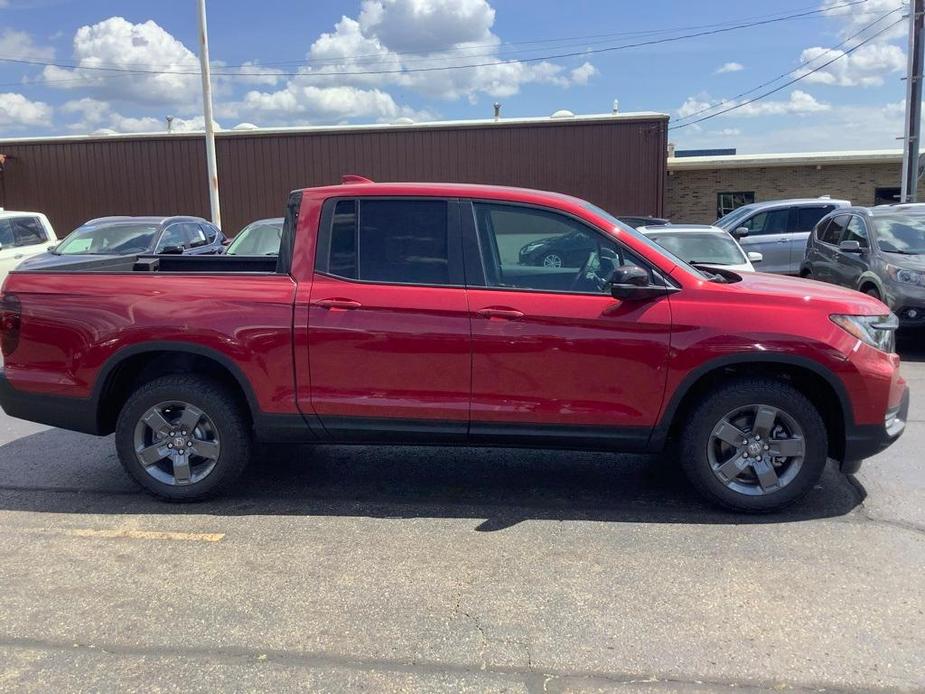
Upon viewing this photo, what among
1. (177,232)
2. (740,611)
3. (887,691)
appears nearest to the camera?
(887,691)

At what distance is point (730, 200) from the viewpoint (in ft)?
83.5

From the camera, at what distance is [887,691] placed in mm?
2879

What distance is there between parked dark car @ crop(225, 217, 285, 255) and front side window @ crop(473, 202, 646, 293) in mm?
7083

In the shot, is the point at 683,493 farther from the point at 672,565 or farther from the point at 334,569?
the point at 334,569

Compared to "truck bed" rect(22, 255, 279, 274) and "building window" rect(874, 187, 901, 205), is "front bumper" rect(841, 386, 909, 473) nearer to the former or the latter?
"truck bed" rect(22, 255, 279, 274)

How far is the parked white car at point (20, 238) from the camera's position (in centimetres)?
1265

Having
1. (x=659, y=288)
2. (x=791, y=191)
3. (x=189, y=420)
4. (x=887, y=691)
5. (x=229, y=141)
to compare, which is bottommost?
(x=887, y=691)

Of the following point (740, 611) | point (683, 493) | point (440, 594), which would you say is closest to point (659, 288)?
point (683, 493)

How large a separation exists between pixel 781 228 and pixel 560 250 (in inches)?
489

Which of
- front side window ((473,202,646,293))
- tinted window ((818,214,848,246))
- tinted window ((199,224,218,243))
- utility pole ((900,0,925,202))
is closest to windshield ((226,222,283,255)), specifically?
tinted window ((199,224,218,243))

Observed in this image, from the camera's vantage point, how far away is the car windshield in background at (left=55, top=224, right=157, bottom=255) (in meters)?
12.5

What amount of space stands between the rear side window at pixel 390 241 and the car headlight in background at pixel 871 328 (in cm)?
219

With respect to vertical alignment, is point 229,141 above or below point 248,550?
above

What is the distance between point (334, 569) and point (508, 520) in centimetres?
Answer: 107
